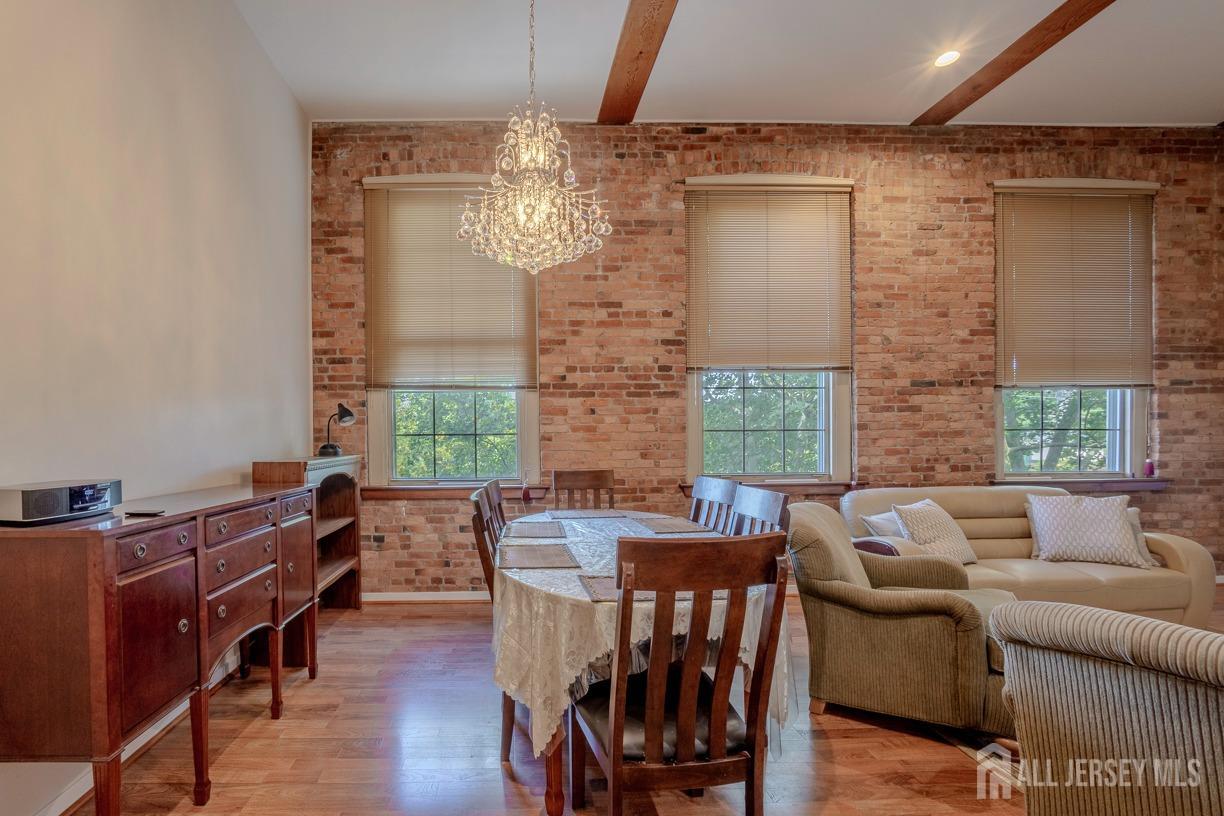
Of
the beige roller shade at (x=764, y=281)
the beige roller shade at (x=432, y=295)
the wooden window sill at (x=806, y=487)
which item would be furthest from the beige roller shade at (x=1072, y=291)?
the beige roller shade at (x=432, y=295)

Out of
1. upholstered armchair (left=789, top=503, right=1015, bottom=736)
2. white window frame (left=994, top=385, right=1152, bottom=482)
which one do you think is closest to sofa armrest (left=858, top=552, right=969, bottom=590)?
upholstered armchair (left=789, top=503, right=1015, bottom=736)

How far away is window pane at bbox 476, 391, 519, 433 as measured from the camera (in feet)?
16.9

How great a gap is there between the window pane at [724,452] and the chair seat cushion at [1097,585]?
178 cm

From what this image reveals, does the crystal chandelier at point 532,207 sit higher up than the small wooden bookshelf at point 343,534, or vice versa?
the crystal chandelier at point 532,207

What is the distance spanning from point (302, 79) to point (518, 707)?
404cm

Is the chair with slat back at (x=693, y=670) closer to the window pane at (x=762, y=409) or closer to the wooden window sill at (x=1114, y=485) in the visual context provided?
the window pane at (x=762, y=409)

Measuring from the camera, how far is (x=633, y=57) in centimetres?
415

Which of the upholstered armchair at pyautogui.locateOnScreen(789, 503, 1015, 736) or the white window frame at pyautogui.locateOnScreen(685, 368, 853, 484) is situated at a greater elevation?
the white window frame at pyautogui.locateOnScreen(685, 368, 853, 484)

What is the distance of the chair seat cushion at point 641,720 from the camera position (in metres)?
1.82

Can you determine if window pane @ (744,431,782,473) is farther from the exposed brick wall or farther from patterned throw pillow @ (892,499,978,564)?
patterned throw pillow @ (892,499,978,564)

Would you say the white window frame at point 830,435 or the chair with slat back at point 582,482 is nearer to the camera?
the chair with slat back at point 582,482

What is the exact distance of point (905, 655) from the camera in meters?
2.88

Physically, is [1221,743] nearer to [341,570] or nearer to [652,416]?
[652,416]

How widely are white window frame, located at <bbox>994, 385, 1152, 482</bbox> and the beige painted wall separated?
5.14 meters
